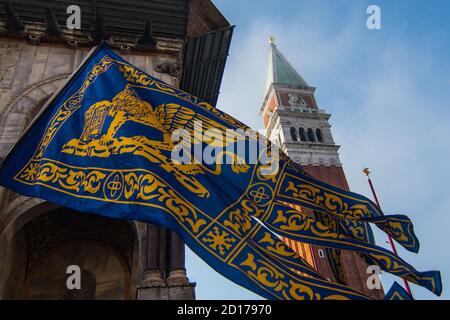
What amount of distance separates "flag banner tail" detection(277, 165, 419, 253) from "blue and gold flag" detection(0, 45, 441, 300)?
15 mm

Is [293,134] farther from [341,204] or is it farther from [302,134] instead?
[341,204]

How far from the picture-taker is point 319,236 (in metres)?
4.73

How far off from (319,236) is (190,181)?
1846mm

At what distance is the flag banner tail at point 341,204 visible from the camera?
471 centimetres

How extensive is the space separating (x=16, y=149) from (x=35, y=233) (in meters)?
5.51

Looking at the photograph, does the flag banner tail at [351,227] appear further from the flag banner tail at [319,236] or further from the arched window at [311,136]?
the arched window at [311,136]

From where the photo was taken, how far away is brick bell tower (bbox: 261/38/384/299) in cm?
4028

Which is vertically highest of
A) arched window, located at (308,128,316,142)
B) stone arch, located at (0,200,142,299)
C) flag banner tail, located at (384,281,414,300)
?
arched window, located at (308,128,316,142)

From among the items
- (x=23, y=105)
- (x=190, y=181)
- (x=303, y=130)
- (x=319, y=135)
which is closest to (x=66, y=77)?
(x=23, y=105)

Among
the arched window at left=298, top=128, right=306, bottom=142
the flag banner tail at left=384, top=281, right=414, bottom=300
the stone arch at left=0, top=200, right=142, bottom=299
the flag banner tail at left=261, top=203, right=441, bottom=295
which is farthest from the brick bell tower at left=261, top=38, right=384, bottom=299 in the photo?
the flag banner tail at left=384, top=281, right=414, bottom=300

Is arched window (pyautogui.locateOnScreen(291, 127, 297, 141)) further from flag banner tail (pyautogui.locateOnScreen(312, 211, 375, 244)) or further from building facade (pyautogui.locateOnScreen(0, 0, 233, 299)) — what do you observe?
flag banner tail (pyautogui.locateOnScreen(312, 211, 375, 244))

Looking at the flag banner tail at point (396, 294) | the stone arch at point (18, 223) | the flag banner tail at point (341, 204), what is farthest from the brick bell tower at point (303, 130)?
the flag banner tail at point (396, 294)
